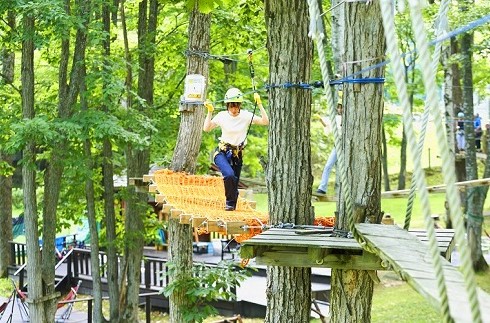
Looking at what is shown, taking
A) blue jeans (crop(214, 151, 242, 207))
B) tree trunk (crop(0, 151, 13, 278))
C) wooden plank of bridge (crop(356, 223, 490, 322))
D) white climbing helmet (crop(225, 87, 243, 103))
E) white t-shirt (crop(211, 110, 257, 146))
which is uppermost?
white climbing helmet (crop(225, 87, 243, 103))

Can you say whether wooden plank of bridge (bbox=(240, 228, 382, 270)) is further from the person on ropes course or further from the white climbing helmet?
the person on ropes course

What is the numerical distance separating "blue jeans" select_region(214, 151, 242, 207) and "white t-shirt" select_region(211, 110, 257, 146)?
0.18m

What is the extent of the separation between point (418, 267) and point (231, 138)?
5946 mm

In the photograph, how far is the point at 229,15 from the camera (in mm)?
13758

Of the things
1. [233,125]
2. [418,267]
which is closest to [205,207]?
[233,125]

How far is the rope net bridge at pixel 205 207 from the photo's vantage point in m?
7.45

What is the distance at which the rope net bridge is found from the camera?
7.45 m

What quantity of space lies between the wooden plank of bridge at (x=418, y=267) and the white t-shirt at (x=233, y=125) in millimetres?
4404

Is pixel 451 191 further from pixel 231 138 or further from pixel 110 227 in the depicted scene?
pixel 110 227

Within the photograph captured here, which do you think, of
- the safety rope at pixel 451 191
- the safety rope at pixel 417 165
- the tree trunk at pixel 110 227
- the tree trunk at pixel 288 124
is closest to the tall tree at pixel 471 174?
the tree trunk at pixel 110 227

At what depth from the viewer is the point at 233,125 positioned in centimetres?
904

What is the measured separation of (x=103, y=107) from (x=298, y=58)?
8.00 meters

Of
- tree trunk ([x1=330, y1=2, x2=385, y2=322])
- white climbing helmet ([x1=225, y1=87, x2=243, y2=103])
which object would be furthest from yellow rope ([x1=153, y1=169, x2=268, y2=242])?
tree trunk ([x1=330, y1=2, x2=385, y2=322])

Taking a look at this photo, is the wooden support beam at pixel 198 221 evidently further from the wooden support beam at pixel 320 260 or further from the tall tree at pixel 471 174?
the tall tree at pixel 471 174
